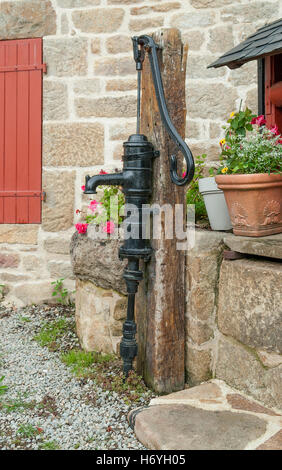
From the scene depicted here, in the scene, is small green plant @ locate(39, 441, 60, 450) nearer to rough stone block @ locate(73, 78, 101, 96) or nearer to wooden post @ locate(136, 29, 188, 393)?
wooden post @ locate(136, 29, 188, 393)

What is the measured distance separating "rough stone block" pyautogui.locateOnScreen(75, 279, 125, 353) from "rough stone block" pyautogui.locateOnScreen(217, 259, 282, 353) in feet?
2.38

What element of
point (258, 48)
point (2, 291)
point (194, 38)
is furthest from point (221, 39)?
point (2, 291)

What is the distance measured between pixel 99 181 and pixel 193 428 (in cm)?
127

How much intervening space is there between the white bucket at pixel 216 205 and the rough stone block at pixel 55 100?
2008 millimetres

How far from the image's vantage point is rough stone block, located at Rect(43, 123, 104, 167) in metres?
4.28

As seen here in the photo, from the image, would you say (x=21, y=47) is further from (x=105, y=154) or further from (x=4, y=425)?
(x=4, y=425)

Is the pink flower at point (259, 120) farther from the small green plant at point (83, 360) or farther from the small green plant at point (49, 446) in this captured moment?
the small green plant at point (49, 446)

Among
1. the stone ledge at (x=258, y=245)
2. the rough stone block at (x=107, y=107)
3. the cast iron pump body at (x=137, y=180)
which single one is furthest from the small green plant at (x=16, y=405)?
the rough stone block at (x=107, y=107)

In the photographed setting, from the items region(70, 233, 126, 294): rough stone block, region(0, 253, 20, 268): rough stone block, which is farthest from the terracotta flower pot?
region(0, 253, 20, 268): rough stone block

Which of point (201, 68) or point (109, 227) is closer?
point (109, 227)

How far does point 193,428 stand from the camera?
2.13 m

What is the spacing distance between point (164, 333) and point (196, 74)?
2.43 m

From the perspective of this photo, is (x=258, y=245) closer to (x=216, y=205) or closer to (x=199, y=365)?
(x=216, y=205)
